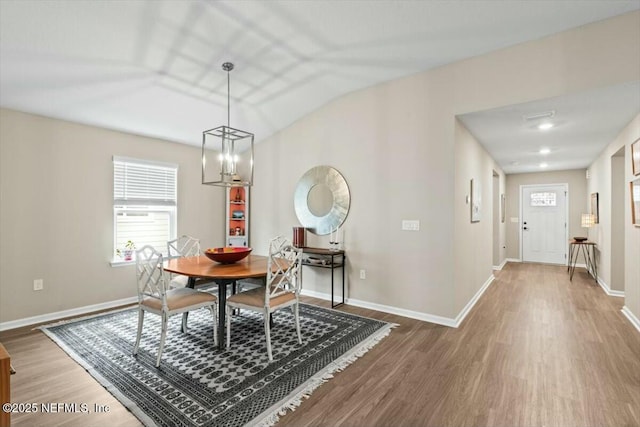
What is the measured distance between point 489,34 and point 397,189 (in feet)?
5.85

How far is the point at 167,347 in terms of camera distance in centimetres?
287

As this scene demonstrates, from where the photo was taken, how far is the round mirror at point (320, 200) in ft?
14.9

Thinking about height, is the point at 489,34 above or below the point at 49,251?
above

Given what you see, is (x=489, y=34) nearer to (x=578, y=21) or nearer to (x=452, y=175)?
(x=578, y=21)

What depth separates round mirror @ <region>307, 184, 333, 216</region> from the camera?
4531 mm

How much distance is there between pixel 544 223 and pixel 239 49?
8024 mm

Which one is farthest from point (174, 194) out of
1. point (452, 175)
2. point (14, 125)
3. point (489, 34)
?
point (489, 34)

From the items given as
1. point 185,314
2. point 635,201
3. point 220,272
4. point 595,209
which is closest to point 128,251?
point 185,314

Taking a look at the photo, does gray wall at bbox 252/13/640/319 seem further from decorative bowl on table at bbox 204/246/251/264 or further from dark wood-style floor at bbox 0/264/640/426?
decorative bowl on table at bbox 204/246/251/264

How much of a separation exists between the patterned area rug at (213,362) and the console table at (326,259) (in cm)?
64

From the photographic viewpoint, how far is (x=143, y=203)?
448cm

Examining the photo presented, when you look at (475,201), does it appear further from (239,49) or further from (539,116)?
(239,49)

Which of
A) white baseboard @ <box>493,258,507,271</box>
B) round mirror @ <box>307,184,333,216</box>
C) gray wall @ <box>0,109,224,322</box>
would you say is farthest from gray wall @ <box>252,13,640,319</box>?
gray wall @ <box>0,109,224,322</box>

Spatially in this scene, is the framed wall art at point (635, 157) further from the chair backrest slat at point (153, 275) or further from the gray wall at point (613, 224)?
the chair backrest slat at point (153, 275)
